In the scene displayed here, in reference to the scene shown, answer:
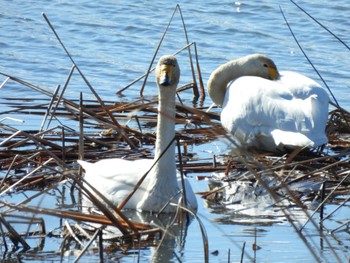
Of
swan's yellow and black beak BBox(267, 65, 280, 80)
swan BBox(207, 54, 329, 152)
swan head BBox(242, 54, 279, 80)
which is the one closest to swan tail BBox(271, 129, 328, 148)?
swan BBox(207, 54, 329, 152)

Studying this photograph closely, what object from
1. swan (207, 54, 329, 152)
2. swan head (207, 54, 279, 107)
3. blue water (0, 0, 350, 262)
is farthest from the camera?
blue water (0, 0, 350, 262)

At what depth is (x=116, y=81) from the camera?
38.1ft

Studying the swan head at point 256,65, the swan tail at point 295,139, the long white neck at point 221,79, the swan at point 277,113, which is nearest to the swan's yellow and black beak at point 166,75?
the swan at point 277,113

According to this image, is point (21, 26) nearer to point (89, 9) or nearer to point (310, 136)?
point (89, 9)

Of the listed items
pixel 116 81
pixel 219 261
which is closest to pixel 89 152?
pixel 219 261

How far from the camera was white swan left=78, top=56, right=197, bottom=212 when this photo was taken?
6.43 meters

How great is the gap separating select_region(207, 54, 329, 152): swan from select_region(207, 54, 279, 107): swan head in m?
0.66

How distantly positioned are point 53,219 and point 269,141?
2701mm

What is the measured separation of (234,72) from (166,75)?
3.43m

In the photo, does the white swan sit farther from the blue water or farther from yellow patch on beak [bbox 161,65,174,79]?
the blue water

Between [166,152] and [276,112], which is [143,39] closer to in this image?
[276,112]

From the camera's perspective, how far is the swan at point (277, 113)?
8070mm

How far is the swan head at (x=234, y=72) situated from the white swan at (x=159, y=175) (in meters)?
3.05

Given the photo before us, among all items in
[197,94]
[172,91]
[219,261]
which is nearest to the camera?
[219,261]
